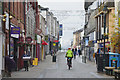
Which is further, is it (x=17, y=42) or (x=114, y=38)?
(x=17, y=42)

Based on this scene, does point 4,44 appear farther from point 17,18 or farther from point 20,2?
point 20,2

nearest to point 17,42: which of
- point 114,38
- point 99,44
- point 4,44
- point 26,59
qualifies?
point 26,59

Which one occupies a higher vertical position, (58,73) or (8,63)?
(8,63)

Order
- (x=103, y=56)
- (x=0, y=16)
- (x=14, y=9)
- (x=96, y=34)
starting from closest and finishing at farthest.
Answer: (x=0, y=16) < (x=103, y=56) < (x=14, y=9) < (x=96, y=34)

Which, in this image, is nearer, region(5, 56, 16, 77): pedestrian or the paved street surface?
region(5, 56, 16, 77): pedestrian

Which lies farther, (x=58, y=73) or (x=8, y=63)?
(x=58, y=73)

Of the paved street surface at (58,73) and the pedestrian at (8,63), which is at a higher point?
the pedestrian at (8,63)

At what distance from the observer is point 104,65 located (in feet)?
59.5

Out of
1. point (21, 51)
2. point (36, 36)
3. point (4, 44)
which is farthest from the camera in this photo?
point (36, 36)

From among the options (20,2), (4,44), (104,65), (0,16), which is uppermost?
(20,2)

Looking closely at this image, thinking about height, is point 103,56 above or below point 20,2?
below

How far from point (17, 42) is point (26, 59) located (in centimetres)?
151

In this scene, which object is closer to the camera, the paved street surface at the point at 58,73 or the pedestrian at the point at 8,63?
the pedestrian at the point at 8,63

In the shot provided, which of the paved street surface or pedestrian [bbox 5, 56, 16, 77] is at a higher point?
pedestrian [bbox 5, 56, 16, 77]
